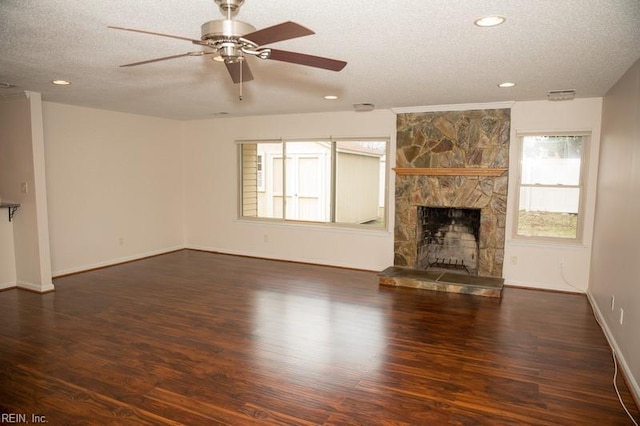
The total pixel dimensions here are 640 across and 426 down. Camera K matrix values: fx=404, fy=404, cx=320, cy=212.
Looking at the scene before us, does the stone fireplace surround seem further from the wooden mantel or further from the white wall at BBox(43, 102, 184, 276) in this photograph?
the white wall at BBox(43, 102, 184, 276)

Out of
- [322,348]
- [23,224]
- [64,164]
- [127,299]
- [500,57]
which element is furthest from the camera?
[64,164]

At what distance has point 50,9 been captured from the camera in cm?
237

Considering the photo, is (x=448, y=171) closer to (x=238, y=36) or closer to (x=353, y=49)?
(x=353, y=49)

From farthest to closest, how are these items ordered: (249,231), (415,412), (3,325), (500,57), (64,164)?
(249,231), (64,164), (3,325), (500,57), (415,412)

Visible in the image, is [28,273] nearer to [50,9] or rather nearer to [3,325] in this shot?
[3,325]

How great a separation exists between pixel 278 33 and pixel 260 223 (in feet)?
17.6

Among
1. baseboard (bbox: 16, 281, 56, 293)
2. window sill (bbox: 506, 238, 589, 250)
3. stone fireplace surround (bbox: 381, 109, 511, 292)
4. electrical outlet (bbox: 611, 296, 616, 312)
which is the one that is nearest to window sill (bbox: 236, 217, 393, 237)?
stone fireplace surround (bbox: 381, 109, 511, 292)

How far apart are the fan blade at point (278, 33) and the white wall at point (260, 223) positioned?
164 inches

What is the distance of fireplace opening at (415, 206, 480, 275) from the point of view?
5.86 meters

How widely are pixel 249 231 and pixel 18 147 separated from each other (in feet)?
11.5

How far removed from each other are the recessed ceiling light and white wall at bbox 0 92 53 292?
16.0ft

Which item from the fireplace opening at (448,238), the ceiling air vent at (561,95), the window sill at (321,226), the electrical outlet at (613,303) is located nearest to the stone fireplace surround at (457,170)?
the fireplace opening at (448,238)

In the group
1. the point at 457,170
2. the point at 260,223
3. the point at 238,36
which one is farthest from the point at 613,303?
the point at 260,223

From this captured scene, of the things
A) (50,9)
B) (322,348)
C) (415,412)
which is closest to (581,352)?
(415,412)
